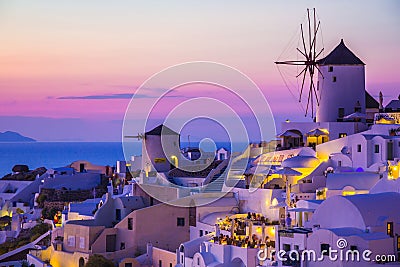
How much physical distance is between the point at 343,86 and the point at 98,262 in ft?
38.9

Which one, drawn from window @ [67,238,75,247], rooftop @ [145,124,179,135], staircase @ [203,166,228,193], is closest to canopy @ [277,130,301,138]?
staircase @ [203,166,228,193]

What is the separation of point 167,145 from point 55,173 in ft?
37.8

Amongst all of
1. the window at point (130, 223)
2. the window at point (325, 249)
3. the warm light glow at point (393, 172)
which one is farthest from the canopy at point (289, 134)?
the window at point (325, 249)

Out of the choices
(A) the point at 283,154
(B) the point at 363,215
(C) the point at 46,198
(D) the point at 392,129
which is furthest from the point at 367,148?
(C) the point at 46,198

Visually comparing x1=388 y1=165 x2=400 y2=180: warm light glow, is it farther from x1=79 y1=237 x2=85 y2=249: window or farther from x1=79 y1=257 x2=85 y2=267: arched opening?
x1=79 y1=237 x2=85 y2=249: window

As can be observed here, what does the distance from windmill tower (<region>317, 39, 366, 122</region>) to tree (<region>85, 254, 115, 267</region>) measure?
1056 cm

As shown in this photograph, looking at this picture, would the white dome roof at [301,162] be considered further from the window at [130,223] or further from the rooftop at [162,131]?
the rooftop at [162,131]

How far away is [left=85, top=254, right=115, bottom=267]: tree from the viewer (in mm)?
28578

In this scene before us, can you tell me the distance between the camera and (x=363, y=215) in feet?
68.6

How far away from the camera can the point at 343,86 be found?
34750mm

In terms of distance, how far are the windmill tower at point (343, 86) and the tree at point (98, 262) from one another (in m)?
10.6

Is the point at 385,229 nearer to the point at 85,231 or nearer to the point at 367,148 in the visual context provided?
the point at 367,148

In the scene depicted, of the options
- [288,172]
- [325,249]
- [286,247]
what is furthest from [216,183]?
[325,249]

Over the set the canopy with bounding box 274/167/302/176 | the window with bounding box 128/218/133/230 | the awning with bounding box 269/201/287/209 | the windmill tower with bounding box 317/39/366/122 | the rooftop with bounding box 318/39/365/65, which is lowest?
the window with bounding box 128/218/133/230
